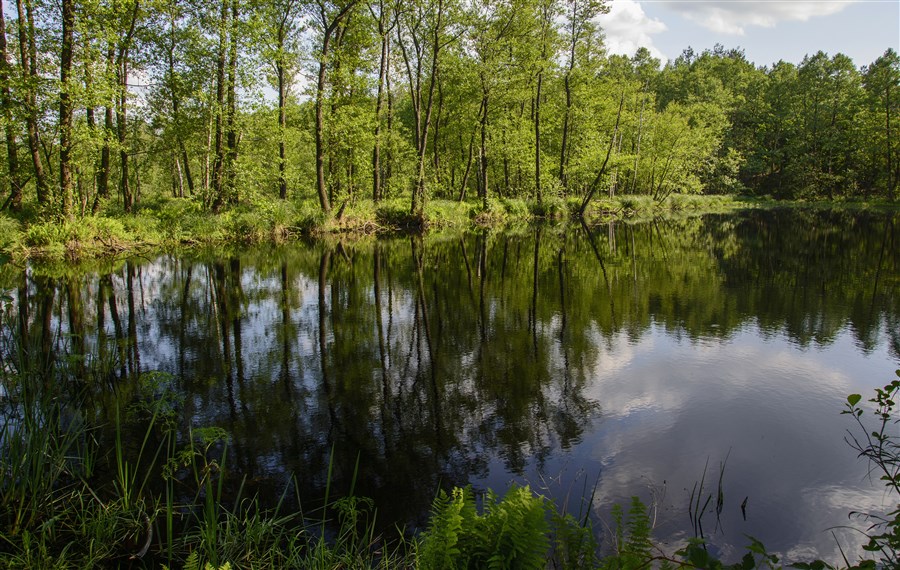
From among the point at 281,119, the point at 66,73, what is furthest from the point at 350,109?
the point at 66,73

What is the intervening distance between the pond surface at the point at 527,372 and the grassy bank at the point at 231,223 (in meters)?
3.81

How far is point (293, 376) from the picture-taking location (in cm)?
810

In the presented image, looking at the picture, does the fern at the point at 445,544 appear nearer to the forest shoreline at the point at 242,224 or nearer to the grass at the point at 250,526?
the grass at the point at 250,526

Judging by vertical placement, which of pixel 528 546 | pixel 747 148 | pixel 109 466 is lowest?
pixel 109 466

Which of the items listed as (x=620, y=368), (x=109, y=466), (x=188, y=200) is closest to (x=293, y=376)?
(x=109, y=466)

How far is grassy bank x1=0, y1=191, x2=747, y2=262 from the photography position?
19.0 meters

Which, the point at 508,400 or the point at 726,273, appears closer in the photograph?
the point at 508,400

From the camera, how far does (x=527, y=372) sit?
8305 millimetres

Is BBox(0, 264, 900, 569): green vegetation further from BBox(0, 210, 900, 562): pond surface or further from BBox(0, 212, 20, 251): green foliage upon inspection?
BBox(0, 212, 20, 251): green foliage

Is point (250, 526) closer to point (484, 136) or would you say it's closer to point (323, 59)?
point (323, 59)

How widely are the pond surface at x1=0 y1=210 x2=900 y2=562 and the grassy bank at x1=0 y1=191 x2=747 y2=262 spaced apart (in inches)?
150

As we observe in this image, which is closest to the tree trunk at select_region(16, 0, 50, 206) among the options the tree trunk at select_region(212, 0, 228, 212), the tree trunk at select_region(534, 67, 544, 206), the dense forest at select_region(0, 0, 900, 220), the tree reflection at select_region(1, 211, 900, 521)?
the dense forest at select_region(0, 0, 900, 220)

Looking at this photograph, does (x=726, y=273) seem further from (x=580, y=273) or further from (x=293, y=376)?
(x=293, y=376)

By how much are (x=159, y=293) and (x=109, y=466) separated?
9.79 meters
